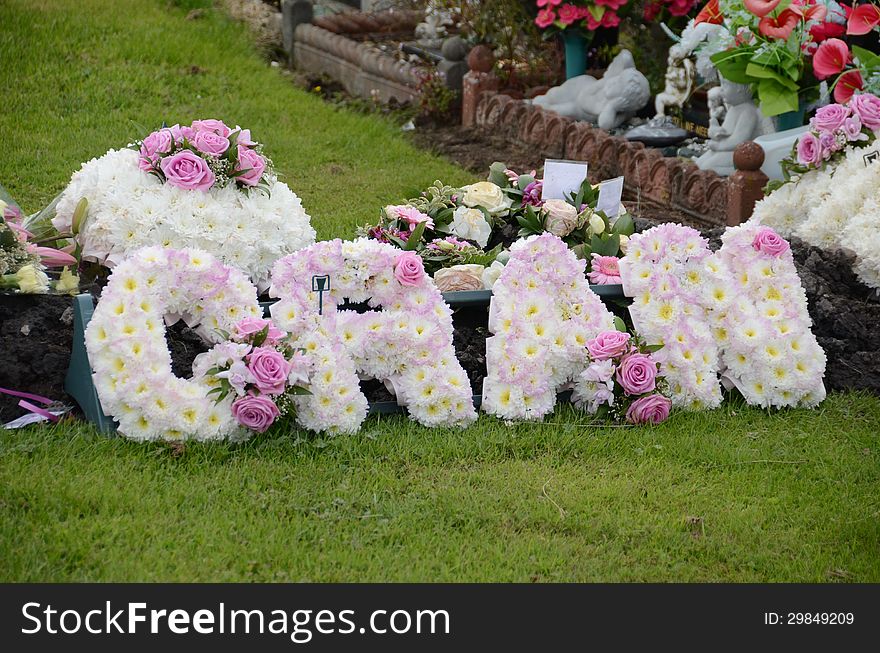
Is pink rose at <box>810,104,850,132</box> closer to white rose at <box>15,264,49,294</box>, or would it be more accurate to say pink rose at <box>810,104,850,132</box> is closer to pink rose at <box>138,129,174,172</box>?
pink rose at <box>138,129,174,172</box>

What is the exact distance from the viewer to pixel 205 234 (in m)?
4.23

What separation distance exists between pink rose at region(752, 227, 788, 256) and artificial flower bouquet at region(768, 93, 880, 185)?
923 mm

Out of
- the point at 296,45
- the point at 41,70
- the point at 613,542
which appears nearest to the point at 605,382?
the point at 613,542

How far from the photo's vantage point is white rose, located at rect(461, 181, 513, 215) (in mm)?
4980

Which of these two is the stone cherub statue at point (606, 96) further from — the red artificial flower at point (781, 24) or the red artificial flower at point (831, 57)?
the red artificial flower at point (831, 57)

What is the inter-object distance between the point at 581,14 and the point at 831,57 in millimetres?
2647

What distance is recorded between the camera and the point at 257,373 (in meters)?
3.77

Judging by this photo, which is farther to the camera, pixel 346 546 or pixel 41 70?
pixel 41 70

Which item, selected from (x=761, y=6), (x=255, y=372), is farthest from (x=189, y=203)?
(x=761, y=6)

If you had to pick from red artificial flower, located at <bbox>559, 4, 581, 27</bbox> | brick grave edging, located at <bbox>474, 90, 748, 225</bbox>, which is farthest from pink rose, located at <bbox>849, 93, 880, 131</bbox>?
red artificial flower, located at <bbox>559, 4, 581, 27</bbox>

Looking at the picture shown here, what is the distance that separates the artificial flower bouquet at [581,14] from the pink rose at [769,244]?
4.05 m
